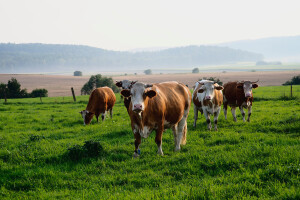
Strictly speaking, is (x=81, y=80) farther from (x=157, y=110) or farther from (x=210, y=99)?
(x=157, y=110)

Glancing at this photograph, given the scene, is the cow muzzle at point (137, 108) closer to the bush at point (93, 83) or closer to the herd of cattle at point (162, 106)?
the herd of cattle at point (162, 106)

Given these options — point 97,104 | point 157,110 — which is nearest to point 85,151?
point 157,110

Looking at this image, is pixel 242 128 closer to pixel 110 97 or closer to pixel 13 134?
pixel 110 97

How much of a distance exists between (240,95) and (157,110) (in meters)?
7.79

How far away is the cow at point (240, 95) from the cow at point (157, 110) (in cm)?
556

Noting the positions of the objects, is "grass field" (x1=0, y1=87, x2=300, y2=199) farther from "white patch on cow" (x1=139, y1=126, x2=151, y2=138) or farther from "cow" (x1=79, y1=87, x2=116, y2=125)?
"cow" (x1=79, y1=87, x2=116, y2=125)

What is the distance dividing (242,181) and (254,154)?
1.75 meters

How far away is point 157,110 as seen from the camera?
758cm

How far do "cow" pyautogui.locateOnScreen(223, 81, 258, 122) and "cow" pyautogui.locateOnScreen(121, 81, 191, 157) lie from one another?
556cm

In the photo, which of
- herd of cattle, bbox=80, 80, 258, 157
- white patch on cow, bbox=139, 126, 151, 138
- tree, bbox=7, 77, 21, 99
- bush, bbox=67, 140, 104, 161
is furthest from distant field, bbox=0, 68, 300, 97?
white patch on cow, bbox=139, 126, 151, 138

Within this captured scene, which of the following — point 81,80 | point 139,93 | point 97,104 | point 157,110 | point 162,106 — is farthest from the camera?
point 81,80

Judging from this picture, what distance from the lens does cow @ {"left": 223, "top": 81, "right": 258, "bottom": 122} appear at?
13.4 metres

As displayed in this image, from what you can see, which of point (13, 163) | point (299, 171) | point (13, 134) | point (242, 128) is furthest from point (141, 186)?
point (13, 134)

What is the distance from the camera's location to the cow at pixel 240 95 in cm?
1345
